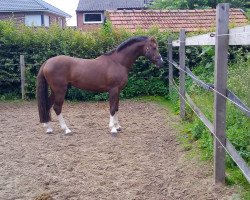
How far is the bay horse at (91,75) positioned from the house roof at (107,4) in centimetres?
2466

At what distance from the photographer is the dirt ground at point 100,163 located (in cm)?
396

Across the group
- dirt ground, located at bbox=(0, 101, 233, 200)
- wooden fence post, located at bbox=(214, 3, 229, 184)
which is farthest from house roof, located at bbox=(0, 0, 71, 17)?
wooden fence post, located at bbox=(214, 3, 229, 184)

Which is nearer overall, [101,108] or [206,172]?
[206,172]

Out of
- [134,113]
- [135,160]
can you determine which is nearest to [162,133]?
[135,160]

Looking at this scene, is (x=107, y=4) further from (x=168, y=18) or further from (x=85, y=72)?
(x=85, y=72)

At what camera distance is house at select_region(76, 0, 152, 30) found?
31.3m

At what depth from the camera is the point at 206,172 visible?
430cm

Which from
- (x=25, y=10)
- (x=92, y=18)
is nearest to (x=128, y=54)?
(x=25, y=10)

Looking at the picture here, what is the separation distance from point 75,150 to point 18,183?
1515mm

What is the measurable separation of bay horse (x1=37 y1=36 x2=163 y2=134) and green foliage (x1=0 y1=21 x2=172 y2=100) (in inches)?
141

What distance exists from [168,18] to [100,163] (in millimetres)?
9782

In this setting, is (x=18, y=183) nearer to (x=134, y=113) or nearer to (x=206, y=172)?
(x=206, y=172)

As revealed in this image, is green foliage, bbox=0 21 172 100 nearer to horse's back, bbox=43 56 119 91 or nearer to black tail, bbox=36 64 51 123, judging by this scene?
horse's back, bbox=43 56 119 91

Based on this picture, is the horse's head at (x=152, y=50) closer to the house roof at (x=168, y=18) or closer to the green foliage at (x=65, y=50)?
the green foliage at (x=65, y=50)
